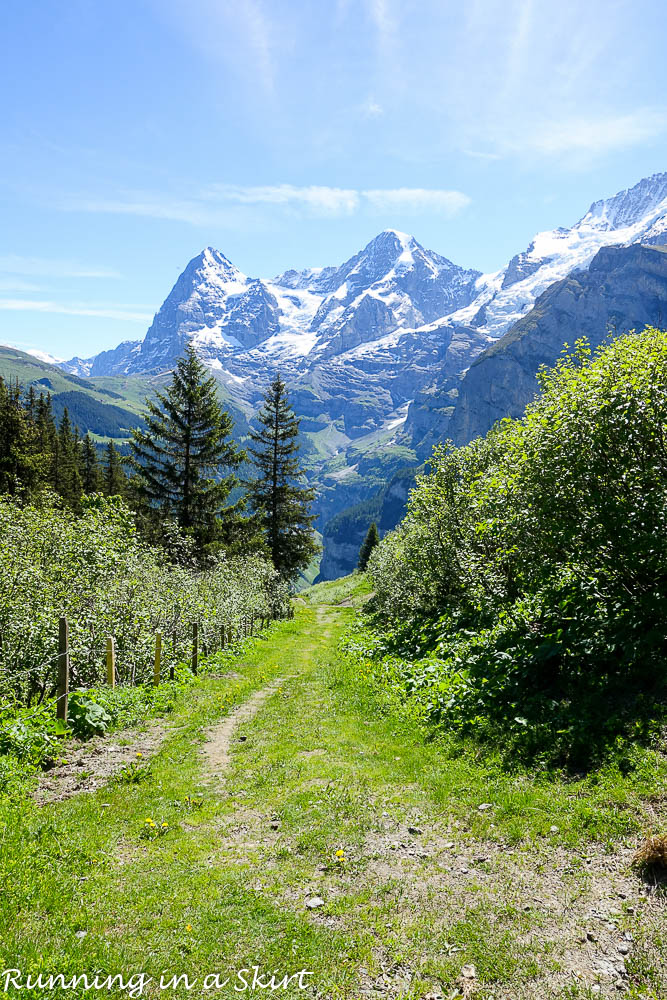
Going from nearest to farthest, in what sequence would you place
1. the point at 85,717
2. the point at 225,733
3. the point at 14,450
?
1. the point at 85,717
2. the point at 225,733
3. the point at 14,450

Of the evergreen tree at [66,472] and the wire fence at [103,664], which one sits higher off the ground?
the evergreen tree at [66,472]

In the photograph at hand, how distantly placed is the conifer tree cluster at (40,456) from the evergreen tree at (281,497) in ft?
45.2

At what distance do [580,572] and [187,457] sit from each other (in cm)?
2975

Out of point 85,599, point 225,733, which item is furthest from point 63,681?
point 225,733

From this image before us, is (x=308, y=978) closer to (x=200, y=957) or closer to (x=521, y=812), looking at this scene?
(x=200, y=957)

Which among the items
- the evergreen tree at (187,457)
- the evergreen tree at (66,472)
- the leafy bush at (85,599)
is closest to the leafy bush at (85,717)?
the leafy bush at (85,599)

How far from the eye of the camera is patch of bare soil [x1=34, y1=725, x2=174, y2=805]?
8.55 metres

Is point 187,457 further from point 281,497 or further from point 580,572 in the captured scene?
point 580,572

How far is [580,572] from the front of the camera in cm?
1060

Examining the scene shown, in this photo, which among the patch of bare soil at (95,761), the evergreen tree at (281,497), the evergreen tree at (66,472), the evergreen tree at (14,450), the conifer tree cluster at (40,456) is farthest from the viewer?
the evergreen tree at (66,472)

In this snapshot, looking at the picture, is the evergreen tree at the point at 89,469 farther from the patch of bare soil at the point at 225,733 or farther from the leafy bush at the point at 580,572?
the leafy bush at the point at 580,572

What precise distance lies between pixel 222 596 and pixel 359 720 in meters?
13.1

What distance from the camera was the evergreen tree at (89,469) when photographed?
273ft

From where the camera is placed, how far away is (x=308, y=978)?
479cm
